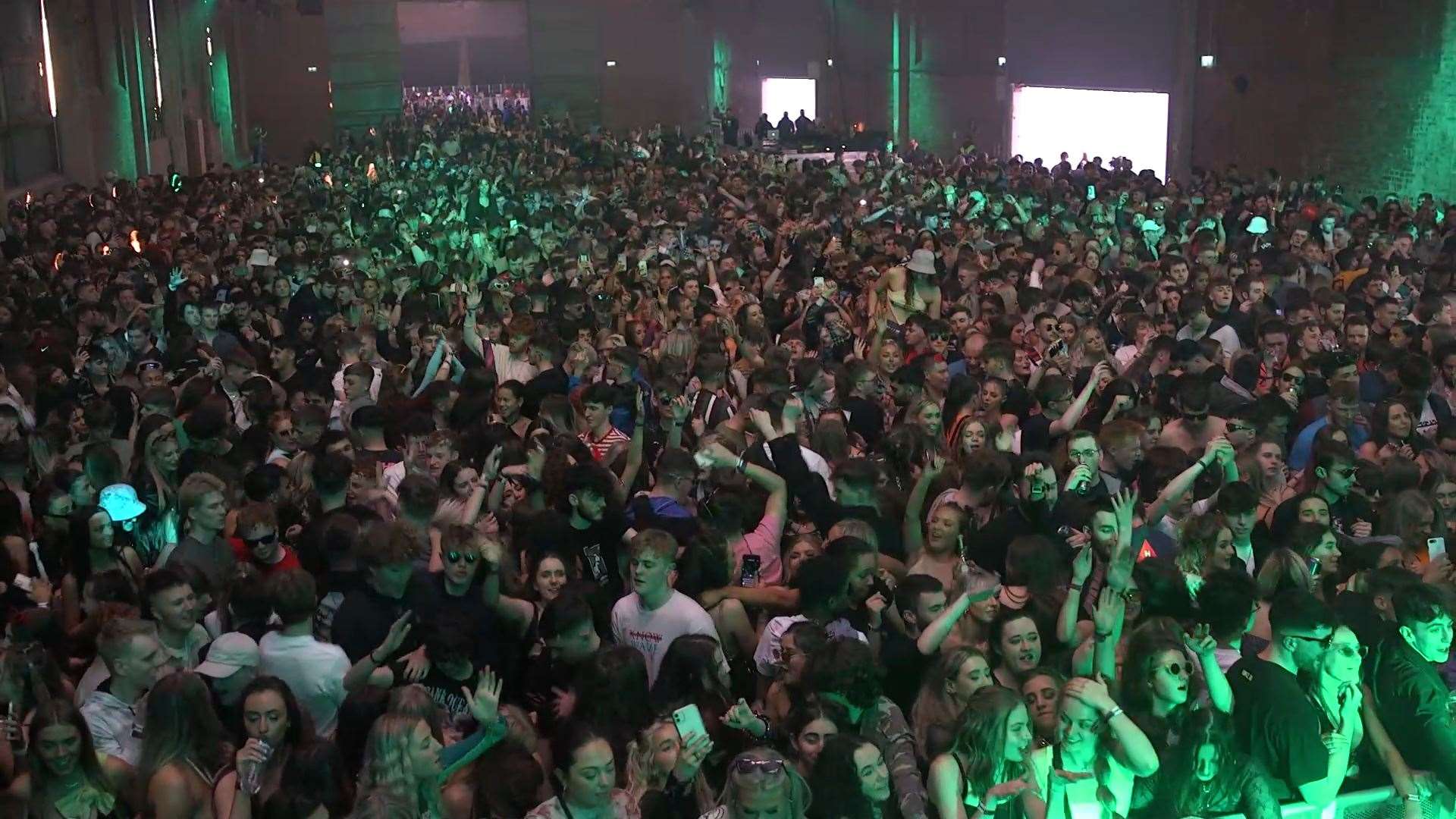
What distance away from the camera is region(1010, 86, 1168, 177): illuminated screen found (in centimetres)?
2667

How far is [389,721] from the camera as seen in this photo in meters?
4.23

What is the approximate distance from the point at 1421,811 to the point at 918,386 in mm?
3857

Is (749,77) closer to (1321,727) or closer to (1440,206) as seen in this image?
(1440,206)

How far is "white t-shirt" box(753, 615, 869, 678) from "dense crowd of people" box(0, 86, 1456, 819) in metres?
0.02

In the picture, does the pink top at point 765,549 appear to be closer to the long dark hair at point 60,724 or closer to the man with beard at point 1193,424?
the man with beard at point 1193,424

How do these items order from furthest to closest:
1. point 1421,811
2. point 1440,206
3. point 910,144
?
1. point 910,144
2. point 1440,206
3. point 1421,811

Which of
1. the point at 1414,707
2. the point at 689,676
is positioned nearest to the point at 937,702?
the point at 689,676

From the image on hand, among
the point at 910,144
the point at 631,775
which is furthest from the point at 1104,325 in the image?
the point at 910,144

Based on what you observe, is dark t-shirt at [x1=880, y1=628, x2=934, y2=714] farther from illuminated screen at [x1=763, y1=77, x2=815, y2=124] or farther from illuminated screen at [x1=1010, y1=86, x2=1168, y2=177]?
illuminated screen at [x1=763, y1=77, x2=815, y2=124]

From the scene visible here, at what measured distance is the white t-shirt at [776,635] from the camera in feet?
16.6

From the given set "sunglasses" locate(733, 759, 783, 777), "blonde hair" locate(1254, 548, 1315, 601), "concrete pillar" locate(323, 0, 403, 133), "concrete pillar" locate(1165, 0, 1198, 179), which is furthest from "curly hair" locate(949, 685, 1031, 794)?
"concrete pillar" locate(323, 0, 403, 133)

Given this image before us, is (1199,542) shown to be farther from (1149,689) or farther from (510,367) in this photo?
(510,367)

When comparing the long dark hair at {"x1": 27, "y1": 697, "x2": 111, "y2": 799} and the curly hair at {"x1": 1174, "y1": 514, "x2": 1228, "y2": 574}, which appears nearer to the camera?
the long dark hair at {"x1": 27, "y1": 697, "x2": 111, "y2": 799}

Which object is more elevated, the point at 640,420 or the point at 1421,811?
the point at 640,420
